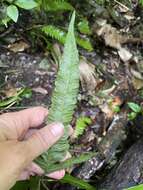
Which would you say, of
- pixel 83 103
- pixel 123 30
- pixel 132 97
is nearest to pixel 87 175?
pixel 83 103

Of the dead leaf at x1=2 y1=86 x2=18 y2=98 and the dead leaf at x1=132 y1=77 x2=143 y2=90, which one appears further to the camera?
the dead leaf at x1=132 y1=77 x2=143 y2=90

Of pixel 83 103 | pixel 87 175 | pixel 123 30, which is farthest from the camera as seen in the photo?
pixel 123 30

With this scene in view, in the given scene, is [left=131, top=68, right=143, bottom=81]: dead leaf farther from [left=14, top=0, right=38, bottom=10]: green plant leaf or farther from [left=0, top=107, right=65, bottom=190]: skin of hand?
[left=0, top=107, right=65, bottom=190]: skin of hand

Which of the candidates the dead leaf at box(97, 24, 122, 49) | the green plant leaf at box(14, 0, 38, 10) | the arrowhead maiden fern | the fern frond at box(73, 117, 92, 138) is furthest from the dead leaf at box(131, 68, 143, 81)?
the arrowhead maiden fern

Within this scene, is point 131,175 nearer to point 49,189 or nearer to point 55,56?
point 49,189

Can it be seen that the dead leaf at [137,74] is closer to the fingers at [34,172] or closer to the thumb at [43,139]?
the fingers at [34,172]

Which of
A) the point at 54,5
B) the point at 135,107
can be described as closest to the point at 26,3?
the point at 54,5

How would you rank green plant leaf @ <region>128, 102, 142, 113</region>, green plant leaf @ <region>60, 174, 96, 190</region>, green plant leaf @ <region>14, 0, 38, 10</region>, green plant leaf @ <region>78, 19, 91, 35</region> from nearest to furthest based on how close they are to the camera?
green plant leaf @ <region>60, 174, 96, 190</region>, green plant leaf @ <region>14, 0, 38, 10</region>, green plant leaf @ <region>128, 102, 142, 113</region>, green plant leaf @ <region>78, 19, 91, 35</region>
